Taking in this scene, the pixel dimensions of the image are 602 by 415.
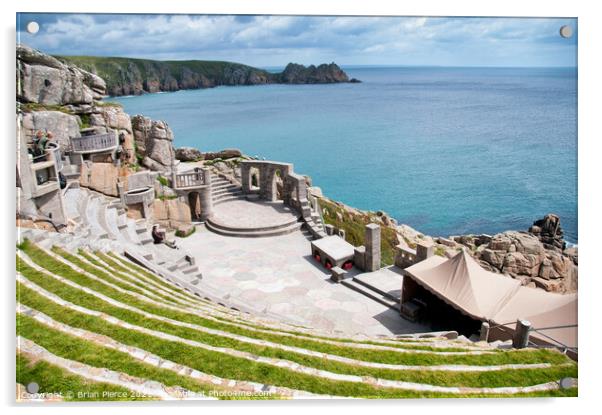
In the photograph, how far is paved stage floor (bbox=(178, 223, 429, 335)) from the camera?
1345 centimetres

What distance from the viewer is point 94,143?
23.2m

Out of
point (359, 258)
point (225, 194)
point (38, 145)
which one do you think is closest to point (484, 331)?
point (359, 258)

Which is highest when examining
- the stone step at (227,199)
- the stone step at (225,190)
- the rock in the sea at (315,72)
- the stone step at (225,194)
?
the rock in the sea at (315,72)

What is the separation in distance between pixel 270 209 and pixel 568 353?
18792mm

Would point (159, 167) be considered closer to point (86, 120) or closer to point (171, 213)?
point (86, 120)

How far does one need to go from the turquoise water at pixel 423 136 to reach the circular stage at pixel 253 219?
8.77m

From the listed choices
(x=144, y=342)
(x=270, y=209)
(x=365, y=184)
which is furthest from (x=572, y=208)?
(x=365, y=184)

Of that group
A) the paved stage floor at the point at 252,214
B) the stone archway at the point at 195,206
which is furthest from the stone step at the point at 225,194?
the stone archway at the point at 195,206

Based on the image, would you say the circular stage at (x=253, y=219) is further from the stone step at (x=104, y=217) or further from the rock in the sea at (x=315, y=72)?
the rock in the sea at (x=315, y=72)

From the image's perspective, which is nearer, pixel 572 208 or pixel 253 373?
pixel 253 373

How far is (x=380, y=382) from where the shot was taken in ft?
22.1

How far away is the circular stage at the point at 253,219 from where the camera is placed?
21.6 meters

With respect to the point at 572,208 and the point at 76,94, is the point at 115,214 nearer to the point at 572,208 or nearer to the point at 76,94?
the point at 76,94

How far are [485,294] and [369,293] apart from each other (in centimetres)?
460
